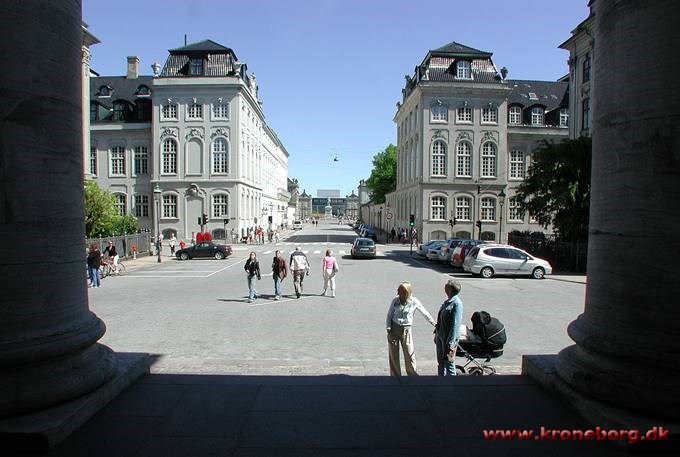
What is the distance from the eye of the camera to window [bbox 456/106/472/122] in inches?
1971

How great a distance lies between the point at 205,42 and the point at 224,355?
5117cm

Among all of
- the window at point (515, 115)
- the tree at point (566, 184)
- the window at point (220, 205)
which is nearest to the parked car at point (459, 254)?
the tree at point (566, 184)

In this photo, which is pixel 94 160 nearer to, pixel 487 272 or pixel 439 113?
pixel 439 113

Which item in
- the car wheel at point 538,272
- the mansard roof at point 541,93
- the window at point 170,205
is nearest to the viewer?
the car wheel at point 538,272

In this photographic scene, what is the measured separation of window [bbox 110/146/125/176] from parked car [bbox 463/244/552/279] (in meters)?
46.7

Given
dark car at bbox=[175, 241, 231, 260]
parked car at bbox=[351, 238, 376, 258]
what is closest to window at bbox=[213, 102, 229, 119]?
dark car at bbox=[175, 241, 231, 260]

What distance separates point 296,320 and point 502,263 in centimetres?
1382

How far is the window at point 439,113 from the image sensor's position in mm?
49906

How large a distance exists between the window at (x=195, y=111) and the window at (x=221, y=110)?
1537 millimetres

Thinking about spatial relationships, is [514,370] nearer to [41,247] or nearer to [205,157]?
[41,247]

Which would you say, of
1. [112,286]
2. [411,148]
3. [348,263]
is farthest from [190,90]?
[112,286]

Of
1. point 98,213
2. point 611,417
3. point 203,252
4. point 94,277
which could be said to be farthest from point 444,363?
point 98,213

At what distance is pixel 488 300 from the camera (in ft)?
52.1

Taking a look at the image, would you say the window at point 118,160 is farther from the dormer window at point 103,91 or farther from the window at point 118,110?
the dormer window at point 103,91
